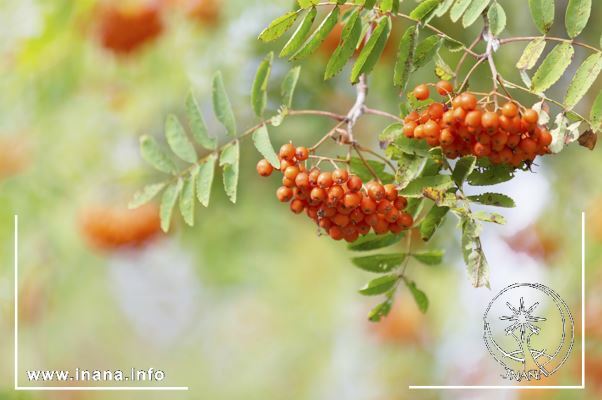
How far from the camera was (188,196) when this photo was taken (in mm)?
1606

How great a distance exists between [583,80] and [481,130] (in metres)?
0.27

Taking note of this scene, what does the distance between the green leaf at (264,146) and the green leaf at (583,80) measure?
0.47 metres

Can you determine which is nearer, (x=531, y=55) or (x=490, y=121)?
(x=490, y=121)

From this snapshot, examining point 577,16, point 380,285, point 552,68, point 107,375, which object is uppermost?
point 577,16

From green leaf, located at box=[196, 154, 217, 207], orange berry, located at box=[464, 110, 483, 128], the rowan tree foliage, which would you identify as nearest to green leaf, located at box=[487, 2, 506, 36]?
the rowan tree foliage

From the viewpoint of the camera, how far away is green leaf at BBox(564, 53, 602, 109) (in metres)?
1.34

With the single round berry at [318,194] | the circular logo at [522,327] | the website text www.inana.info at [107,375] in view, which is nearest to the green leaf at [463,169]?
the single round berry at [318,194]

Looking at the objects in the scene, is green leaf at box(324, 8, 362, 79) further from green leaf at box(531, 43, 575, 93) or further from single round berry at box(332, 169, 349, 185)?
green leaf at box(531, 43, 575, 93)

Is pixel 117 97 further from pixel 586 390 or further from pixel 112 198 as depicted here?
pixel 586 390

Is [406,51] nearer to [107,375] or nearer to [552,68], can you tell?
[552,68]

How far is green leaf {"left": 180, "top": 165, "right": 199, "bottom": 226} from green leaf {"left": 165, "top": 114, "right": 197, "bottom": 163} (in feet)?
0.37

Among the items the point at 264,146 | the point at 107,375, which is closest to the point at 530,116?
the point at 264,146

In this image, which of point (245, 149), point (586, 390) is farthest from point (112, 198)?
point (586, 390)

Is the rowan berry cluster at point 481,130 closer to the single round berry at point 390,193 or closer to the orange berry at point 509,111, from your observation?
the orange berry at point 509,111
